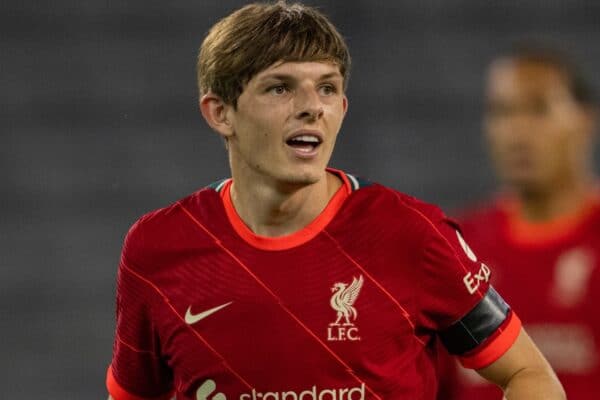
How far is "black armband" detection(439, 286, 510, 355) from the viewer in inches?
115

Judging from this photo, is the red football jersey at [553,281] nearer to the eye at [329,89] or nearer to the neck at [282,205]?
the neck at [282,205]

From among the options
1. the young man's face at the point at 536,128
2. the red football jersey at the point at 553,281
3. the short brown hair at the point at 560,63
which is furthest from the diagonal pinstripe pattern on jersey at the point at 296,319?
the short brown hair at the point at 560,63

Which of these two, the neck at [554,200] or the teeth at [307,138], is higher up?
the teeth at [307,138]

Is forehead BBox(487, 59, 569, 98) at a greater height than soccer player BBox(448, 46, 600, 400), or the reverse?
forehead BBox(487, 59, 569, 98)

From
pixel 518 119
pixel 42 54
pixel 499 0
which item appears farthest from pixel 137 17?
pixel 518 119

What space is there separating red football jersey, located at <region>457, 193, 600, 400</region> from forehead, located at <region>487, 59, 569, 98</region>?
0.38 meters

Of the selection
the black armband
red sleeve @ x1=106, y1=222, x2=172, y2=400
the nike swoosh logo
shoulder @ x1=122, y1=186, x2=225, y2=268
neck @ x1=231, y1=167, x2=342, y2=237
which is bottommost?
red sleeve @ x1=106, y1=222, x2=172, y2=400

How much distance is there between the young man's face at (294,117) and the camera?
9.32 ft

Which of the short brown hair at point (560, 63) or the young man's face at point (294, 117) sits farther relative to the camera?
the short brown hair at point (560, 63)

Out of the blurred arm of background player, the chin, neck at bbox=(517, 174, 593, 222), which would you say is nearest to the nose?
the chin

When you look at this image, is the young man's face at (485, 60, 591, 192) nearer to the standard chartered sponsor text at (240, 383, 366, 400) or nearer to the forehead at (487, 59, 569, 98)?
the forehead at (487, 59, 569, 98)

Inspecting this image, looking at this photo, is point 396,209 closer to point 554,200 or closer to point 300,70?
point 300,70

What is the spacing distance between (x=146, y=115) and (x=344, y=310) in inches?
179

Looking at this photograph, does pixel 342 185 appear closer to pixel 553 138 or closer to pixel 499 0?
pixel 553 138
